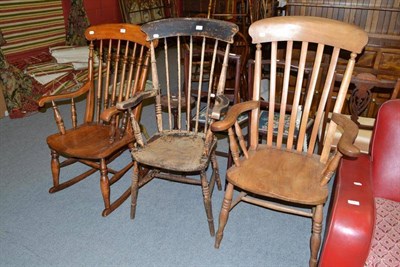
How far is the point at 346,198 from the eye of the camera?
1396 millimetres

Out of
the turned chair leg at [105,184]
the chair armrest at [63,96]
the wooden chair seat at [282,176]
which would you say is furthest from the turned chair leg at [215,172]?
the chair armrest at [63,96]

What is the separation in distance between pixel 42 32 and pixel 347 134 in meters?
3.91

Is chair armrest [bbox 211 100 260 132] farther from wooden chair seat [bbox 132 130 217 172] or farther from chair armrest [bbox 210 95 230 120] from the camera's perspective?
wooden chair seat [bbox 132 130 217 172]

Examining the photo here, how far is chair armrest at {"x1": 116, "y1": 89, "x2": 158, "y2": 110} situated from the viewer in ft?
6.02

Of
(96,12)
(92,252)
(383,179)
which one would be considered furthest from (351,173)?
(96,12)

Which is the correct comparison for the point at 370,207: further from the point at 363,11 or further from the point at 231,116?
the point at 363,11

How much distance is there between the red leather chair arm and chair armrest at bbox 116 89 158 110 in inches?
45.0

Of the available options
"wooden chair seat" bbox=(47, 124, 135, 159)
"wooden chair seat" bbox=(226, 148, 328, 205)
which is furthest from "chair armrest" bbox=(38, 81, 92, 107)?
"wooden chair seat" bbox=(226, 148, 328, 205)

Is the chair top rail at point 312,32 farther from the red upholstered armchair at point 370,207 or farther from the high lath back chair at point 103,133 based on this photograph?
the high lath back chair at point 103,133

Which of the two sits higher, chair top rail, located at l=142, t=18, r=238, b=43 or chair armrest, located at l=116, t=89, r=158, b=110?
chair top rail, located at l=142, t=18, r=238, b=43

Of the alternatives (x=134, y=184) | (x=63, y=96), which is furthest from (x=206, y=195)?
(x=63, y=96)

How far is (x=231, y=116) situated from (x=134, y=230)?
95 centimetres

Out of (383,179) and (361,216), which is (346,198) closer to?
(361,216)

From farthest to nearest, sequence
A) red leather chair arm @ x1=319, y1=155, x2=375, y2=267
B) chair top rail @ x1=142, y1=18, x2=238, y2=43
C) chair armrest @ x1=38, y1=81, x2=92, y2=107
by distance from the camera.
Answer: chair armrest @ x1=38, y1=81, x2=92, y2=107, chair top rail @ x1=142, y1=18, x2=238, y2=43, red leather chair arm @ x1=319, y1=155, x2=375, y2=267
